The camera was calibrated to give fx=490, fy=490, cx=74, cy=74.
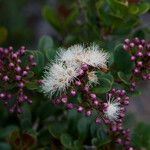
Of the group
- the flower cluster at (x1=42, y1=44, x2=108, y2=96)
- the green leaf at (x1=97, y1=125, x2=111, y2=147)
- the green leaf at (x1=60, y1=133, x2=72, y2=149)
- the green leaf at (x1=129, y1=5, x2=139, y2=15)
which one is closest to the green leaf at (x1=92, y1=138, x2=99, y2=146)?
the green leaf at (x1=97, y1=125, x2=111, y2=147)

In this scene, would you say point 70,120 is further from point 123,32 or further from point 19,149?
point 123,32

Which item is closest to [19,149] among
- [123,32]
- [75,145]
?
[75,145]

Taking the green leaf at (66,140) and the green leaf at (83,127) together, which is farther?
the green leaf at (83,127)

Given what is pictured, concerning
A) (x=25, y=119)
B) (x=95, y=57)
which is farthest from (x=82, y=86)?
(x=25, y=119)

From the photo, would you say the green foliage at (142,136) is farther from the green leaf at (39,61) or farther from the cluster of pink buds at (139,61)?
the green leaf at (39,61)

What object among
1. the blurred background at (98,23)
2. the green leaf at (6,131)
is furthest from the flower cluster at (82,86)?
the green leaf at (6,131)

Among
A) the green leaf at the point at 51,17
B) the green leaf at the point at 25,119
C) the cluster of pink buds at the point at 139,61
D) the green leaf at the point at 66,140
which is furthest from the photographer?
the green leaf at the point at 51,17

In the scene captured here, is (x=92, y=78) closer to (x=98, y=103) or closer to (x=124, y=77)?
(x=98, y=103)
